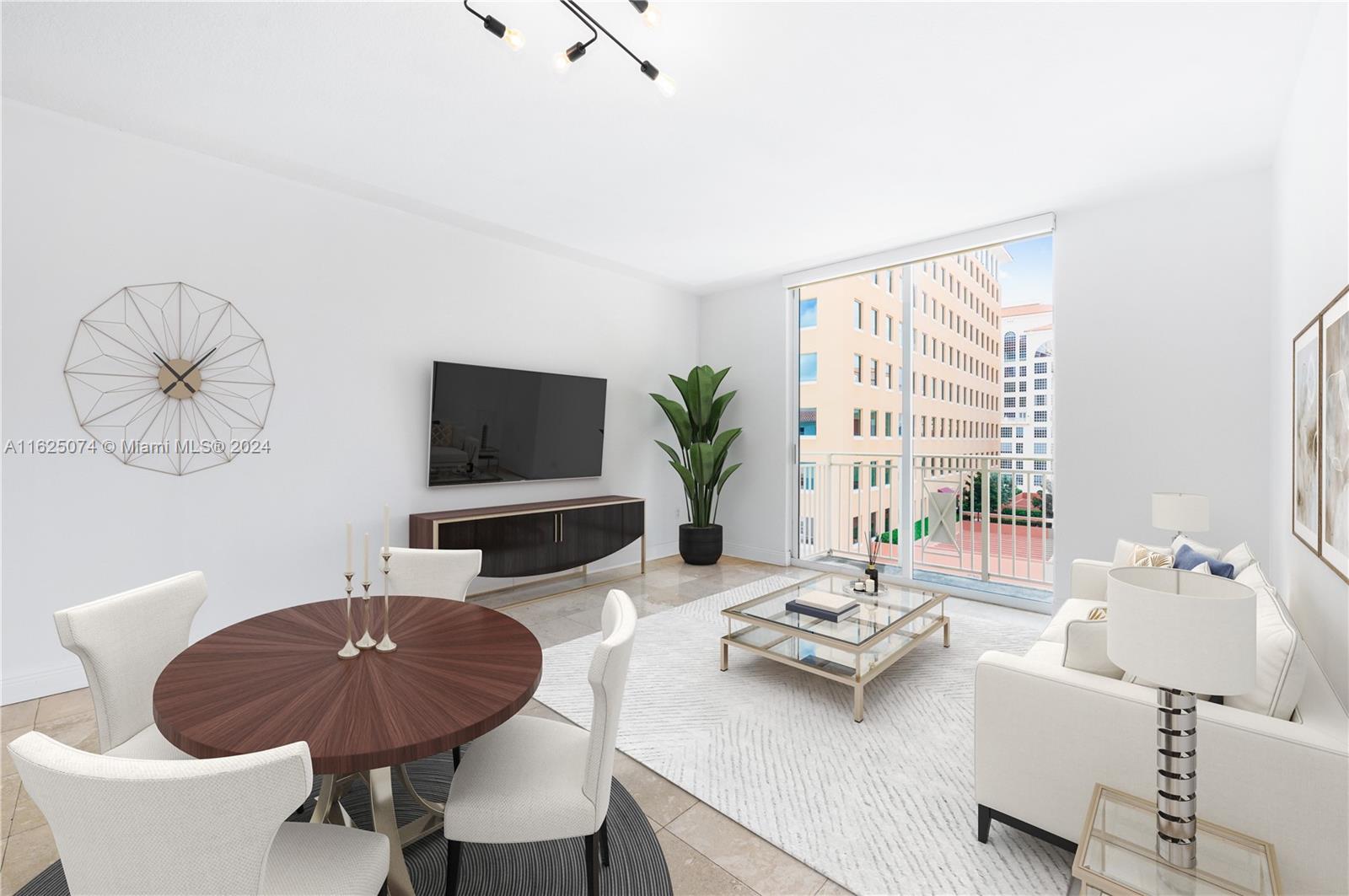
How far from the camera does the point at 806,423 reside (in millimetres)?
5734

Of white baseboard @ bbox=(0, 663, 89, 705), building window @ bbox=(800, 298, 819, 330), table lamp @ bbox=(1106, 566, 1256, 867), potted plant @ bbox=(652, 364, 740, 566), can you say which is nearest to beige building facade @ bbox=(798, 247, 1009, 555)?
building window @ bbox=(800, 298, 819, 330)

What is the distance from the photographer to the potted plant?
18.2 ft

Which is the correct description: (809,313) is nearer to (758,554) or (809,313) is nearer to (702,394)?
(702,394)

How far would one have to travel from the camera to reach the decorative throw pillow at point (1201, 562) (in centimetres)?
218

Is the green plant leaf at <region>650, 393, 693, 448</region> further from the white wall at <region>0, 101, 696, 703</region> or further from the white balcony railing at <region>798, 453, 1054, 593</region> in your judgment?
the white balcony railing at <region>798, 453, 1054, 593</region>

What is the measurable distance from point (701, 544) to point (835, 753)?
10.8 feet

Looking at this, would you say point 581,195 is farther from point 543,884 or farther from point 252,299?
point 543,884

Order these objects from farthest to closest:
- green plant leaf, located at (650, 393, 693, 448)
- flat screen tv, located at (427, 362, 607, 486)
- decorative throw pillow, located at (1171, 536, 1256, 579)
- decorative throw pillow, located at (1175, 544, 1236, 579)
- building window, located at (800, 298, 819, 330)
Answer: building window, located at (800, 298, 819, 330) < green plant leaf, located at (650, 393, 693, 448) < flat screen tv, located at (427, 362, 607, 486) < decorative throw pillow, located at (1171, 536, 1256, 579) < decorative throw pillow, located at (1175, 544, 1236, 579)

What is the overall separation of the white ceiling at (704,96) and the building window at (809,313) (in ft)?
5.81

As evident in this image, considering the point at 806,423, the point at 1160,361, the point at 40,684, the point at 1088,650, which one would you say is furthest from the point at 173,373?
the point at 1160,361

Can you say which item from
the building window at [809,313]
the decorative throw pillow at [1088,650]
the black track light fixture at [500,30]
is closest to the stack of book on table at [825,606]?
the decorative throw pillow at [1088,650]

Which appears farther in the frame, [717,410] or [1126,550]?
[717,410]

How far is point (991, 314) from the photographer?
472 cm

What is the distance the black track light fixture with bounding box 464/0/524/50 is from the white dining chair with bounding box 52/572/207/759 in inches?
84.7
